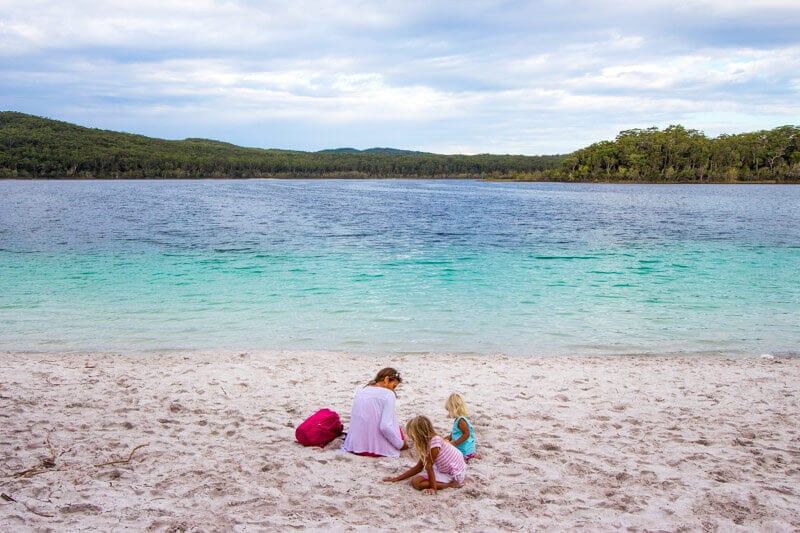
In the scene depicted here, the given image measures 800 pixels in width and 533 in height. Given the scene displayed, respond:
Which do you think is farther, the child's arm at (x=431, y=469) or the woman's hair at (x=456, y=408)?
the woman's hair at (x=456, y=408)

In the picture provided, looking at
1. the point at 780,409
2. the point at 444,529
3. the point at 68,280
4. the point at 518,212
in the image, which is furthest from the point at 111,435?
the point at 518,212

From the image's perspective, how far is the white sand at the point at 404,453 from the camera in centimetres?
509

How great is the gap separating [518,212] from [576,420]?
49.0 m

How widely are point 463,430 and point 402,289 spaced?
11.9 metres

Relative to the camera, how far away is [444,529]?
4906mm

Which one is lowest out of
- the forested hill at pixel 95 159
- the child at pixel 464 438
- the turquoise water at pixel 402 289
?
the turquoise water at pixel 402 289

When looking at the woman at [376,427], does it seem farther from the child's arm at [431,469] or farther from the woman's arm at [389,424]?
the child's arm at [431,469]

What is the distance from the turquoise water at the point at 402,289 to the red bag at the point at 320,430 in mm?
5104

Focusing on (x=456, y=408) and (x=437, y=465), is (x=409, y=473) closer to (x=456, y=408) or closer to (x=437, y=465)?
(x=437, y=465)

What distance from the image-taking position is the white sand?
5090mm

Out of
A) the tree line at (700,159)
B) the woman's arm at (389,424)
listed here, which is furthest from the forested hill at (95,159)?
the woman's arm at (389,424)

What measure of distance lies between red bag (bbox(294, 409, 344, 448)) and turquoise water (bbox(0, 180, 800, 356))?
510 centimetres

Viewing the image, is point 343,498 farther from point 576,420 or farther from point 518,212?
point 518,212

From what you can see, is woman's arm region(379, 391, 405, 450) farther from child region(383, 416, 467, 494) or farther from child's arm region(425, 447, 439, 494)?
child's arm region(425, 447, 439, 494)
